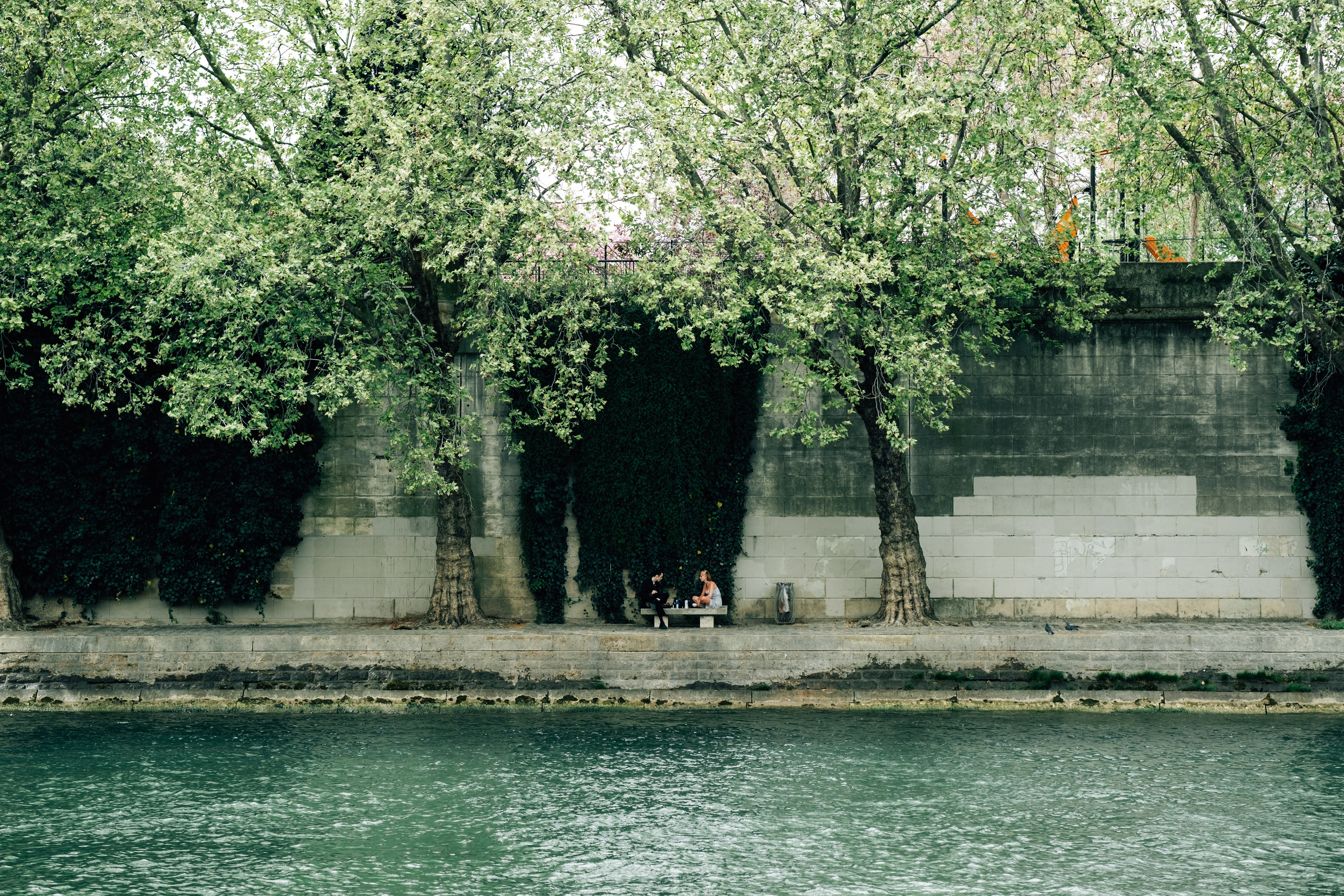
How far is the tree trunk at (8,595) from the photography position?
1897 centimetres

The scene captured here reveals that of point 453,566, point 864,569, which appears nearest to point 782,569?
point 864,569

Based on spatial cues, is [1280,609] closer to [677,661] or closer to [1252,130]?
[1252,130]

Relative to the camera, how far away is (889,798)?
40.0 feet

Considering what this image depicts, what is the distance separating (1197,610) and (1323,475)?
9.45 ft

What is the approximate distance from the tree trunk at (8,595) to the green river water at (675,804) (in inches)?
131

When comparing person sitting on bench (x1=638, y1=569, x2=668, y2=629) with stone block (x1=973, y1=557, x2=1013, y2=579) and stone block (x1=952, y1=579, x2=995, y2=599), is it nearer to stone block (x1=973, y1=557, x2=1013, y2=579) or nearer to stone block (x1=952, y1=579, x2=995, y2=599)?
stone block (x1=952, y1=579, x2=995, y2=599)

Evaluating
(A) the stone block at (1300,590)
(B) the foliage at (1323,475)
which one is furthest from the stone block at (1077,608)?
(B) the foliage at (1323,475)

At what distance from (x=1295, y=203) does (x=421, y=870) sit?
51.5 feet

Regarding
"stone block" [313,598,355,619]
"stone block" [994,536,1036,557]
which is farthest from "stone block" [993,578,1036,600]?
"stone block" [313,598,355,619]

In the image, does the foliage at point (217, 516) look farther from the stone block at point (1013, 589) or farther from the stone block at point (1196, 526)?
the stone block at point (1196, 526)

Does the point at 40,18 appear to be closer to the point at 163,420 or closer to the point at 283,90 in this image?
the point at 283,90

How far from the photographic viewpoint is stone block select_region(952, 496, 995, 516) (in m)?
19.6

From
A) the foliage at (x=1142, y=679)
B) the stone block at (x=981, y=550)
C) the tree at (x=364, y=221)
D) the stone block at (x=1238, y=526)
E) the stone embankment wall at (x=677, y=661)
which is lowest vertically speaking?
the foliage at (x=1142, y=679)

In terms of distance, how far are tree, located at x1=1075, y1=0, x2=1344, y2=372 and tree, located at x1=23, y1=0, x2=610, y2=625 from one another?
7864 millimetres
